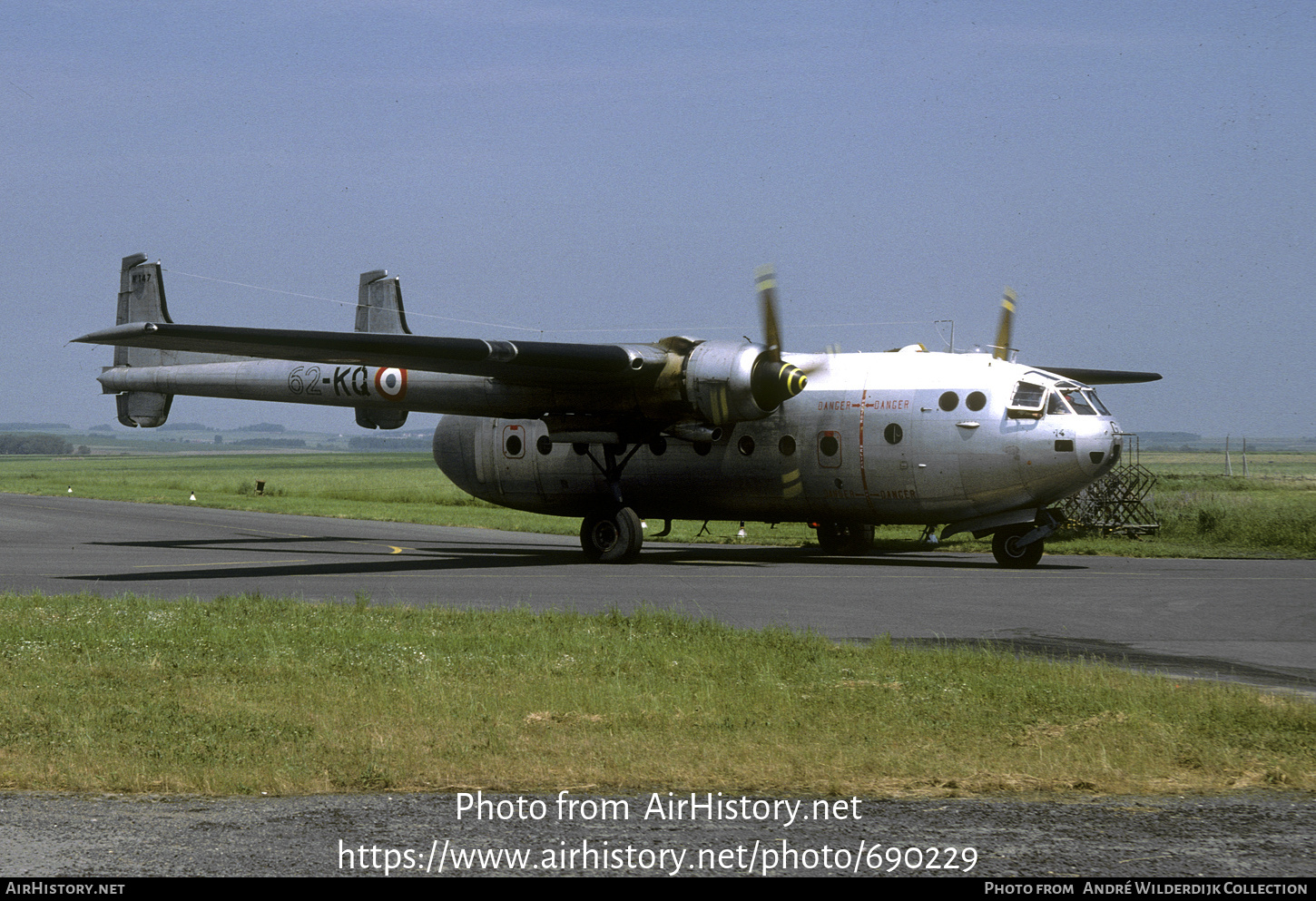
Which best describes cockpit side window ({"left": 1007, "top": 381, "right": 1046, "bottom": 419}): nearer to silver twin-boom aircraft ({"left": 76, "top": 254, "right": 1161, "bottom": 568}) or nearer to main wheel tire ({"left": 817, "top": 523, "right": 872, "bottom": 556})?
silver twin-boom aircraft ({"left": 76, "top": 254, "right": 1161, "bottom": 568})

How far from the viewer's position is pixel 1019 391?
80.2 ft

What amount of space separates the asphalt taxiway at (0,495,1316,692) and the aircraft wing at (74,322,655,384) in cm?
405

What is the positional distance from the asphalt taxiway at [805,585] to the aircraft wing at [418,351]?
13.3 feet

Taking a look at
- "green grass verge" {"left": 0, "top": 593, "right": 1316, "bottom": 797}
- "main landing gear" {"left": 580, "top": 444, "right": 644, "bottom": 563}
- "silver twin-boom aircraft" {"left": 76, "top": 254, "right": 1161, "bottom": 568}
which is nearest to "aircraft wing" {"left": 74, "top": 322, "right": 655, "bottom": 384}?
"silver twin-boom aircraft" {"left": 76, "top": 254, "right": 1161, "bottom": 568}

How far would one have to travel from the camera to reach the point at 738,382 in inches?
991

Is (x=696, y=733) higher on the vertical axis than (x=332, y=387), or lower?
lower

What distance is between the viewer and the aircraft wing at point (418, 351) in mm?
21562

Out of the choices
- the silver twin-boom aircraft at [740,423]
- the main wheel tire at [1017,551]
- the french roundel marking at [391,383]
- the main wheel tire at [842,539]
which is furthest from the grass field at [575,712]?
the main wheel tire at [842,539]

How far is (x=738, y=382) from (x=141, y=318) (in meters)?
19.3

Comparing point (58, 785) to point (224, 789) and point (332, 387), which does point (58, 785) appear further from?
point (332, 387)

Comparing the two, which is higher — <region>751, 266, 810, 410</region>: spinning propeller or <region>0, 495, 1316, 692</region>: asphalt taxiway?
<region>751, 266, 810, 410</region>: spinning propeller

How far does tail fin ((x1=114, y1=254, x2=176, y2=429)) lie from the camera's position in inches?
1382
